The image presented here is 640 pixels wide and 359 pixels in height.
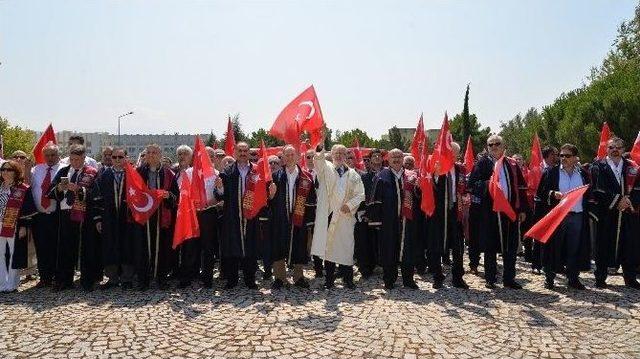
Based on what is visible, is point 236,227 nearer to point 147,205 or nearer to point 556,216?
point 147,205

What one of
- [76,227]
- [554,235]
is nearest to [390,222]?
[554,235]

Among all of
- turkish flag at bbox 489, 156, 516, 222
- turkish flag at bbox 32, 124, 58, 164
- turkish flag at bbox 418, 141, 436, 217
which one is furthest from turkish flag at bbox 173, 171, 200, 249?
turkish flag at bbox 489, 156, 516, 222

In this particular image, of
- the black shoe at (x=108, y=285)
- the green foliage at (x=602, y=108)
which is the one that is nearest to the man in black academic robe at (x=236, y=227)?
the black shoe at (x=108, y=285)

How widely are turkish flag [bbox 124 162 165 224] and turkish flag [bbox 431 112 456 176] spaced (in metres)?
4.13

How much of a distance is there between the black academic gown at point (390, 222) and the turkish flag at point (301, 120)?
125cm

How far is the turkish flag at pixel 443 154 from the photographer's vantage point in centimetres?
782

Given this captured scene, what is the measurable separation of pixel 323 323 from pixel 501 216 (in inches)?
138

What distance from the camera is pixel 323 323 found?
601 cm

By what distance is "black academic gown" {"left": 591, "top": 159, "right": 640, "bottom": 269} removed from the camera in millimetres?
8141

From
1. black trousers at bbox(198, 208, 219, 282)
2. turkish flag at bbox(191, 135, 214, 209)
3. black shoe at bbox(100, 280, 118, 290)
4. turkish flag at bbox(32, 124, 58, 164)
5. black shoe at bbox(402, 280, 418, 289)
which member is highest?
turkish flag at bbox(32, 124, 58, 164)

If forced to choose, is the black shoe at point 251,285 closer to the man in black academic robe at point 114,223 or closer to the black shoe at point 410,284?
the man in black academic robe at point 114,223

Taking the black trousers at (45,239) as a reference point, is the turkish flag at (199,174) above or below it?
above

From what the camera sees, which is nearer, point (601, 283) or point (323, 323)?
point (323, 323)

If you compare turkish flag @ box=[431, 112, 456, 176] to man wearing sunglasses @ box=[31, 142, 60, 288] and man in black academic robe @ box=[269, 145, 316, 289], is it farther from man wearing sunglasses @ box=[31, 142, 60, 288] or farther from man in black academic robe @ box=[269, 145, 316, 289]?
man wearing sunglasses @ box=[31, 142, 60, 288]
